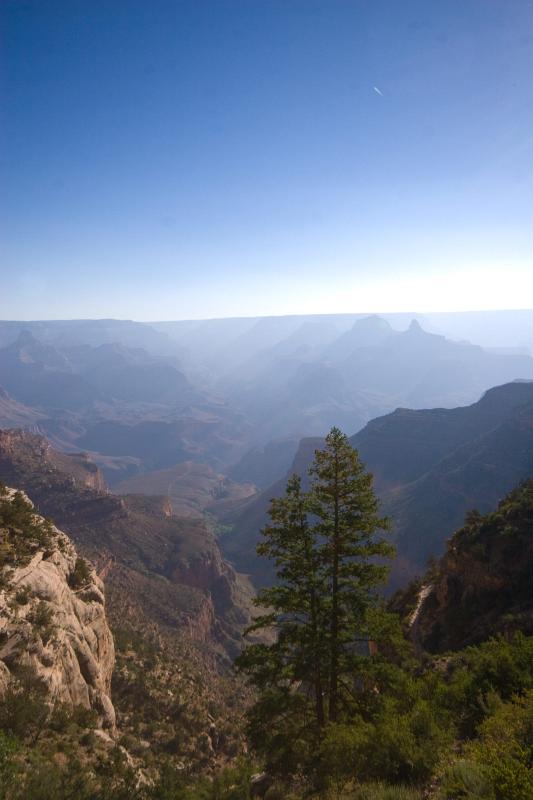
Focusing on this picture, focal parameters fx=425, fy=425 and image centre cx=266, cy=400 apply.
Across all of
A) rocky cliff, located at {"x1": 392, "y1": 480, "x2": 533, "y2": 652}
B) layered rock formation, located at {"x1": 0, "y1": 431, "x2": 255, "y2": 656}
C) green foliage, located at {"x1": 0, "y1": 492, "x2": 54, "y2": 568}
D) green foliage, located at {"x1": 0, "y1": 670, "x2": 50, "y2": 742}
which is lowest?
layered rock formation, located at {"x1": 0, "y1": 431, "x2": 255, "y2": 656}

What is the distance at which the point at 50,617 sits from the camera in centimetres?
1253

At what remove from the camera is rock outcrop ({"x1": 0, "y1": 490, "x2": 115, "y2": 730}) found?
437 inches

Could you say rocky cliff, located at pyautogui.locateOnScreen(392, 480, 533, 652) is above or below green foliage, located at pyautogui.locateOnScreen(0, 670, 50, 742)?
below

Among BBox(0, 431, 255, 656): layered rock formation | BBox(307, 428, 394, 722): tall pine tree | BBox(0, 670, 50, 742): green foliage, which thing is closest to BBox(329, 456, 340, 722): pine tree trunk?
BBox(307, 428, 394, 722): tall pine tree

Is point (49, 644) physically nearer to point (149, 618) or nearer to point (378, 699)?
point (378, 699)

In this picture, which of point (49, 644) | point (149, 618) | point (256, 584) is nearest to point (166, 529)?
point (256, 584)

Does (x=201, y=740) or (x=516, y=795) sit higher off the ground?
(x=516, y=795)

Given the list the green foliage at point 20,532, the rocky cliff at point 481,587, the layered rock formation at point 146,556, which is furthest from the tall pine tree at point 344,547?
the layered rock formation at point 146,556

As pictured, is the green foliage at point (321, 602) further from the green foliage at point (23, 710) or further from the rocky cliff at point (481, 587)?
the rocky cliff at point (481, 587)

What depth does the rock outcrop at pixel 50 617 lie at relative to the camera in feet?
36.4

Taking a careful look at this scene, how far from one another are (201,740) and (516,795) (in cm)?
1816

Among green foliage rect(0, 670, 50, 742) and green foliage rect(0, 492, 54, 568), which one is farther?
green foliage rect(0, 492, 54, 568)

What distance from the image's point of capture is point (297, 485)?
39.1 feet

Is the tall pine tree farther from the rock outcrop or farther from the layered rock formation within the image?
the layered rock formation
